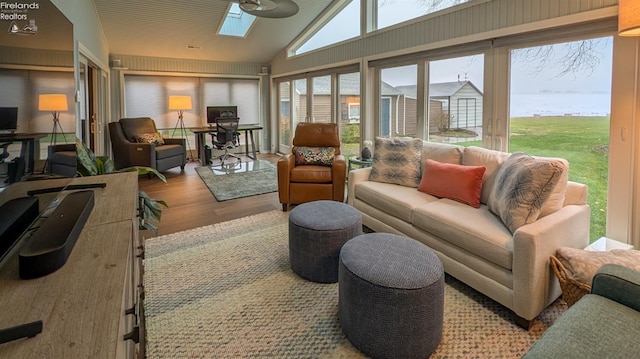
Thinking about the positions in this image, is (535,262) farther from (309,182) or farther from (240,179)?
(240,179)

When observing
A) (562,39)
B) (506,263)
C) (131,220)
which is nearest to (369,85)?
(562,39)

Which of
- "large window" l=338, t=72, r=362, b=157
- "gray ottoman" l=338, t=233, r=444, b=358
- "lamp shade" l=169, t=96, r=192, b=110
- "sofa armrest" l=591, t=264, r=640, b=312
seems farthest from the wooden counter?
"lamp shade" l=169, t=96, r=192, b=110

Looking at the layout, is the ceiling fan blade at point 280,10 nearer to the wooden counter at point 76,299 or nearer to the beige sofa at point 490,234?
the beige sofa at point 490,234

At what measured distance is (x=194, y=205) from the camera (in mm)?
4348

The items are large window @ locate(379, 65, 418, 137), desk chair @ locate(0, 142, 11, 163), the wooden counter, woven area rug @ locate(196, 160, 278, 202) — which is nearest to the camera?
the wooden counter

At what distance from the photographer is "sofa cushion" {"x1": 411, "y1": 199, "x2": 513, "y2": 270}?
204cm

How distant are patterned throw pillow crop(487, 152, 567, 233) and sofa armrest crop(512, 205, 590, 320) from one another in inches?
3.6

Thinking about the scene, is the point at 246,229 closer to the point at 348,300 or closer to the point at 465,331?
the point at 348,300

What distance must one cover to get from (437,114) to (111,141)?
17.6ft

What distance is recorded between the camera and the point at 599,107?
268 centimetres

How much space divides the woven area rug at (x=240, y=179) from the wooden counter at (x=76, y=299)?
350 cm

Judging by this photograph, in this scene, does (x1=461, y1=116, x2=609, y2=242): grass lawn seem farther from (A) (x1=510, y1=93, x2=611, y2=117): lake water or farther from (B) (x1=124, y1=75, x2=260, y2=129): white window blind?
(B) (x1=124, y1=75, x2=260, y2=129): white window blind

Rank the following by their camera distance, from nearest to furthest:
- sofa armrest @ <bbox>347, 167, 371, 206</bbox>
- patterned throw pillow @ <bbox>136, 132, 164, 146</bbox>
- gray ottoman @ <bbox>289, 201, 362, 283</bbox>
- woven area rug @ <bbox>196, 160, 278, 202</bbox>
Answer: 1. gray ottoman @ <bbox>289, 201, 362, 283</bbox>
2. sofa armrest @ <bbox>347, 167, 371, 206</bbox>
3. woven area rug @ <bbox>196, 160, 278, 202</bbox>
4. patterned throw pillow @ <bbox>136, 132, 164, 146</bbox>
